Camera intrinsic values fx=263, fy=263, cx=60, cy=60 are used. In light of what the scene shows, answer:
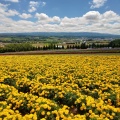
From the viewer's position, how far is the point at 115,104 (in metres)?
12.0

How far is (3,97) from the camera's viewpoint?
12.9m

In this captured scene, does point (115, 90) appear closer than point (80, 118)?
No

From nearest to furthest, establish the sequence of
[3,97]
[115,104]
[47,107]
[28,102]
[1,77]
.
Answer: [47,107]
[28,102]
[115,104]
[3,97]
[1,77]

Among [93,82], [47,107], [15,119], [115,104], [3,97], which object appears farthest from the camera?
[93,82]

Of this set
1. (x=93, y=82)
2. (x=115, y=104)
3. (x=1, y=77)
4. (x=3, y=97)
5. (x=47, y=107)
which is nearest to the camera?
(x=47, y=107)

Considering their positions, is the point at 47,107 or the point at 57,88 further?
the point at 57,88

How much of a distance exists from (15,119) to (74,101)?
4203mm

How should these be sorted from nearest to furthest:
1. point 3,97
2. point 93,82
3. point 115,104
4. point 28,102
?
point 28,102 → point 115,104 → point 3,97 → point 93,82

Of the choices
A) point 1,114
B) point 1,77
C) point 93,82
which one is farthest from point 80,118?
point 1,77

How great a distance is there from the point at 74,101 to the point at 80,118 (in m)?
3.50

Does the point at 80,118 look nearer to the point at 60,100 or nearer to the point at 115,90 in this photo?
the point at 60,100

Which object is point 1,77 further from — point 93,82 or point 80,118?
point 80,118

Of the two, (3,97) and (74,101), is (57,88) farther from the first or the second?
(3,97)

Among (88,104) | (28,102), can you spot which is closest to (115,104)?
(88,104)
